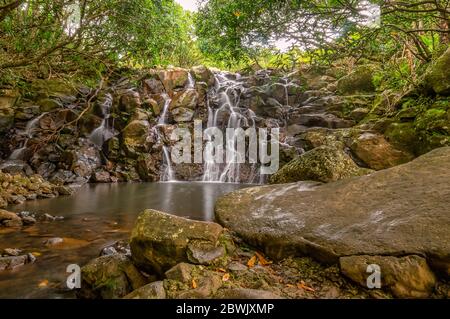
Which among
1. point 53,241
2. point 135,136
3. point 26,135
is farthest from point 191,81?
point 53,241

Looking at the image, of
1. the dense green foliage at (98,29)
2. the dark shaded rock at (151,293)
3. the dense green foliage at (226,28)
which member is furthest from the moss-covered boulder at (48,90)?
the dark shaded rock at (151,293)

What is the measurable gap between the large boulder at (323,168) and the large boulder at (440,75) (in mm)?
4850

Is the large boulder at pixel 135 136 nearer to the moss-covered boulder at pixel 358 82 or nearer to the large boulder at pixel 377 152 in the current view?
the moss-covered boulder at pixel 358 82

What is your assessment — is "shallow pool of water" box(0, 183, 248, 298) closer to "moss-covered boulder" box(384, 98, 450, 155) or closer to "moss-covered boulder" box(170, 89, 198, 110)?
"moss-covered boulder" box(384, 98, 450, 155)

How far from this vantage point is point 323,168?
12.7 feet

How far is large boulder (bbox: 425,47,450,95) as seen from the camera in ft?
23.0

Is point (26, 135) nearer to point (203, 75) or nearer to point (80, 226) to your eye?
point (203, 75)

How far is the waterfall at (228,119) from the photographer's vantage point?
45.5 ft

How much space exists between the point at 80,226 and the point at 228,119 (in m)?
10.8

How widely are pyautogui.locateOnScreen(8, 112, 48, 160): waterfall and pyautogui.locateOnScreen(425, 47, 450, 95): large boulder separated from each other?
15288 mm

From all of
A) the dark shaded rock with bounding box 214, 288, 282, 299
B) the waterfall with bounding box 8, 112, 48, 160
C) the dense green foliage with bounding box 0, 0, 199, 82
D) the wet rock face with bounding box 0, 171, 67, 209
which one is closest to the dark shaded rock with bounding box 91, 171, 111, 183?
the wet rock face with bounding box 0, 171, 67, 209

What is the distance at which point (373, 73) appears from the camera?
12.2 meters
